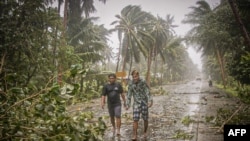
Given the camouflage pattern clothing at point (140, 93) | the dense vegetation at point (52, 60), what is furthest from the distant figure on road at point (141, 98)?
the dense vegetation at point (52, 60)

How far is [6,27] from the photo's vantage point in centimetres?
1001

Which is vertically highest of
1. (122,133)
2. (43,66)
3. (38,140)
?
(43,66)

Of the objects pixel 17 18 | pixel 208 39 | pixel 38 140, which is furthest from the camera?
pixel 208 39

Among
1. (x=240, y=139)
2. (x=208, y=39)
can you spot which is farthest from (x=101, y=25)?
(x=240, y=139)

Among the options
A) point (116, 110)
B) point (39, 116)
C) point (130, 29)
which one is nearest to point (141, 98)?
point (116, 110)

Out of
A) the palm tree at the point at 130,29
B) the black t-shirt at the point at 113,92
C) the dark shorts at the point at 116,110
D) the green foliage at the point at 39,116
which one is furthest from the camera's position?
the palm tree at the point at 130,29

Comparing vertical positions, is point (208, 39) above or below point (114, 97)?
above

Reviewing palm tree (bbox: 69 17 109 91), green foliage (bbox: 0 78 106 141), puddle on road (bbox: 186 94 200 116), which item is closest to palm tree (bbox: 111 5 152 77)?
palm tree (bbox: 69 17 109 91)

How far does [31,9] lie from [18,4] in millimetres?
538

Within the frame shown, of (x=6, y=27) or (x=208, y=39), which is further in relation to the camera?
(x=208, y=39)

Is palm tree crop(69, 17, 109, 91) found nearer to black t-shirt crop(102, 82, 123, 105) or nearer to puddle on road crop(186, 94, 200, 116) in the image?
puddle on road crop(186, 94, 200, 116)

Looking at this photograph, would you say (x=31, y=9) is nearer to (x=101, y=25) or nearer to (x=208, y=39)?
(x=208, y=39)

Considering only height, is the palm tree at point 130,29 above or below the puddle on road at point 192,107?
above

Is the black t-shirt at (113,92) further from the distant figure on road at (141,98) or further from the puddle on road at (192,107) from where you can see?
the puddle on road at (192,107)
